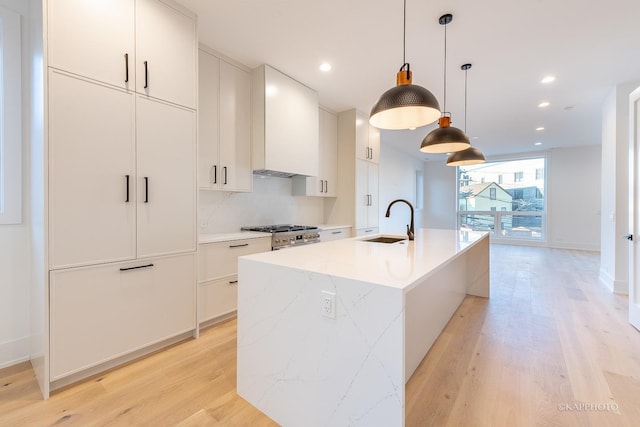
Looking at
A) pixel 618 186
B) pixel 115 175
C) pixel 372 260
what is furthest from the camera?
pixel 618 186

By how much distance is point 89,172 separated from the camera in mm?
1801

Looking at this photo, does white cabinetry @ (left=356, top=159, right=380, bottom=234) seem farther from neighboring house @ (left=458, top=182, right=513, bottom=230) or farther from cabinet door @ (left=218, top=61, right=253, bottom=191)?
neighboring house @ (left=458, top=182, right=513, bottom=230)

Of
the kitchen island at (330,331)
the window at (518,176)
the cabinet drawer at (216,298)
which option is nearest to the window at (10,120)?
the cabinet drawer at (216,298)

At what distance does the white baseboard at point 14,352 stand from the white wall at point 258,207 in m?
1.54

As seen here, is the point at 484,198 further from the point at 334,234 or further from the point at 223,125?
the point at 223,125

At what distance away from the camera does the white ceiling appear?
2262 mm

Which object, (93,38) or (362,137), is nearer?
(93,38)

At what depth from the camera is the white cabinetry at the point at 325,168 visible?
13.4 feet

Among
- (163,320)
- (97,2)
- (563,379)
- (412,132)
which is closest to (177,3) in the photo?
(97,2)

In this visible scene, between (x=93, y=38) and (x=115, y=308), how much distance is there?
5.85 ft

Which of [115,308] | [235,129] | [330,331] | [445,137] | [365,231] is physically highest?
[235,129]

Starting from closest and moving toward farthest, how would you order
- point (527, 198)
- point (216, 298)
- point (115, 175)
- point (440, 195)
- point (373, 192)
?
point (115, 175) → point (216, 298) → point (373, 192) → point (527, 198) → point (440, 195)

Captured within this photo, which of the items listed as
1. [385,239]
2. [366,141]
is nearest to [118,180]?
[385,239]

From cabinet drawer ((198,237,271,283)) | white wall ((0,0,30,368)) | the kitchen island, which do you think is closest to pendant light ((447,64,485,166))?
the kitchen island
